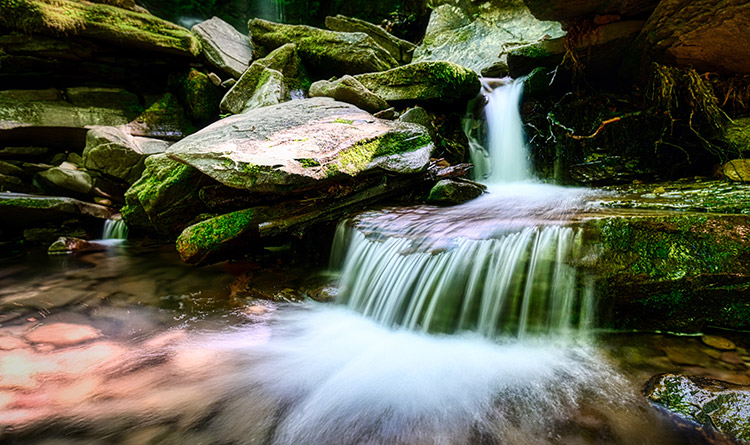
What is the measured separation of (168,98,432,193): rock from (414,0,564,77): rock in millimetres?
5790

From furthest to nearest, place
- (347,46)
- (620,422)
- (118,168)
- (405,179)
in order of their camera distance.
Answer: (347,46) → (118,168) → (405,179) → (620,422)

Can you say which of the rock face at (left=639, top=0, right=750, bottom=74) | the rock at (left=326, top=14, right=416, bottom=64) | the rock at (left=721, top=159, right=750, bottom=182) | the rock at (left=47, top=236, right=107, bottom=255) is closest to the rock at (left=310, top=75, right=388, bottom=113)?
the rock face at (left=639, top=0, right=750, bottom=74)

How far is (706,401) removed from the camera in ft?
5.83

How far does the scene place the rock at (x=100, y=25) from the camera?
7.73 metres

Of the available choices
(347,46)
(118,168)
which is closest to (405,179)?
(347,46)

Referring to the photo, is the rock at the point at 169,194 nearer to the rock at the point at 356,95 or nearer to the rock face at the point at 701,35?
the rock at the point at 356,95

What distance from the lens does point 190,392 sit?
7.14 ft

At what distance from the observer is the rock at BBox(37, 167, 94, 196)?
302 inches

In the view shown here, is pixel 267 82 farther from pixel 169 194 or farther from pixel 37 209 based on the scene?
pixel 37 209

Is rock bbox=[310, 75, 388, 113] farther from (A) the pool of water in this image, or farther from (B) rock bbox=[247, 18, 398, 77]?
(A) the pool of water

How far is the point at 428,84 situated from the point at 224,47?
23.7 ft

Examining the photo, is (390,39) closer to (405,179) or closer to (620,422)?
(405,179)

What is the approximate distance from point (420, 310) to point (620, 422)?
1.69 meters

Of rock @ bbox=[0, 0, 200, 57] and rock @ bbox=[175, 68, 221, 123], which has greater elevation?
rock @ bbox=[0, 0, 200, 57]
